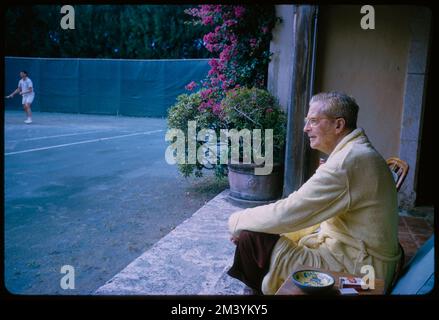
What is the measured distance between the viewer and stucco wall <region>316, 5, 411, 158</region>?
15.1 feet

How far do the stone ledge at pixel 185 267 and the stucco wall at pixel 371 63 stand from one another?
2.21m

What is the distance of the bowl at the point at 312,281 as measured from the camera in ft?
5.16

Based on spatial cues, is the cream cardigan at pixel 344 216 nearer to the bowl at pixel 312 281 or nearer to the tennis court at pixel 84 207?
the bowl at pixel 312 281

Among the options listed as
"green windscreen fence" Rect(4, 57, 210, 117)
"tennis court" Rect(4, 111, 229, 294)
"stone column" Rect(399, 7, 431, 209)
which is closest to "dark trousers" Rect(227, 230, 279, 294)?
"tennis court" Rect(4, 111, 229, 294)

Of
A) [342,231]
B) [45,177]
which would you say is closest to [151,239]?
[342,231]

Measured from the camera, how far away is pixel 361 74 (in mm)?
4781

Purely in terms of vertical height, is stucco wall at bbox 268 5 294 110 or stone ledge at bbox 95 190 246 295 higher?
stucco wall at bbox 268 5 294 110

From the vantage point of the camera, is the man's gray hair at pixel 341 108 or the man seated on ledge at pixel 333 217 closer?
the man seated on ledge at pixel 333 217

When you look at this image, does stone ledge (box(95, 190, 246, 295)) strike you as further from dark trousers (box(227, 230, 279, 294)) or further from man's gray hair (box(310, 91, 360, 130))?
man's gray hair (box(310, 91, 360, 130))

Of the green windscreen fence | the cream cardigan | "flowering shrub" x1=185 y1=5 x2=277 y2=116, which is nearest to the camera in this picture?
the cream cardigan

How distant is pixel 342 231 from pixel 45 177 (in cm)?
530

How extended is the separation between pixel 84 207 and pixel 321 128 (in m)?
3.64

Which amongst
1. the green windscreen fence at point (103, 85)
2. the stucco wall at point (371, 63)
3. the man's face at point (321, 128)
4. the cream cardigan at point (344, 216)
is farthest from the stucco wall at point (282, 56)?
the green windscreen fence at point (103, 85)

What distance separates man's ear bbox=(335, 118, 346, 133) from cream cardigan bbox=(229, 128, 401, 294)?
0.05 metres
